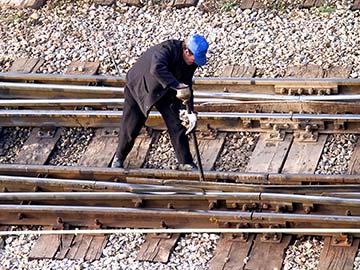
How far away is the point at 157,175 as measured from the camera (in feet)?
40.2

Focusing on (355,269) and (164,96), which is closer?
(355,269)

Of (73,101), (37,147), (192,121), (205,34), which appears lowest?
(37,147)

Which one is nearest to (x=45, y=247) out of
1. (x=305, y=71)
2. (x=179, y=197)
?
(x=179, y=197)

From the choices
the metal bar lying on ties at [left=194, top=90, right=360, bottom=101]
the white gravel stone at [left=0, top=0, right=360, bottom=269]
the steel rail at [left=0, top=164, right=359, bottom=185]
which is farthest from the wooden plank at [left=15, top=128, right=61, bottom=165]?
the metal bar lying on ties at [left=194, top=90, right=360, bottom=101]

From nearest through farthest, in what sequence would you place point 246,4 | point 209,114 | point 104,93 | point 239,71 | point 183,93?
point 183,93
point 209,114
point 104,93
point 239,71
point 246,4

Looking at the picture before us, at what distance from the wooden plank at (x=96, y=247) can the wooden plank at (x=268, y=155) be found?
165 cm

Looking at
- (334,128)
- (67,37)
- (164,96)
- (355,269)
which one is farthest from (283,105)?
(67,37)

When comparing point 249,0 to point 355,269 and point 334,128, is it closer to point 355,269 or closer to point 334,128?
point 334,128

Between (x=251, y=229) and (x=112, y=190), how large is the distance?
154 centimetres

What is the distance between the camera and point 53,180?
487 inches

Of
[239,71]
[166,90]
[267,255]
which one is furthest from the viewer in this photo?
[239,71]

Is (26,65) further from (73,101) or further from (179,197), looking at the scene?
(179,197)

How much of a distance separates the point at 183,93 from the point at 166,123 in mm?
830

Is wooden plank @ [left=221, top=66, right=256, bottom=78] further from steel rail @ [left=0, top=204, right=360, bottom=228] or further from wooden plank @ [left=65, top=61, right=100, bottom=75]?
steel rail @ [left=0, top=204, right=360, bottom=228]
